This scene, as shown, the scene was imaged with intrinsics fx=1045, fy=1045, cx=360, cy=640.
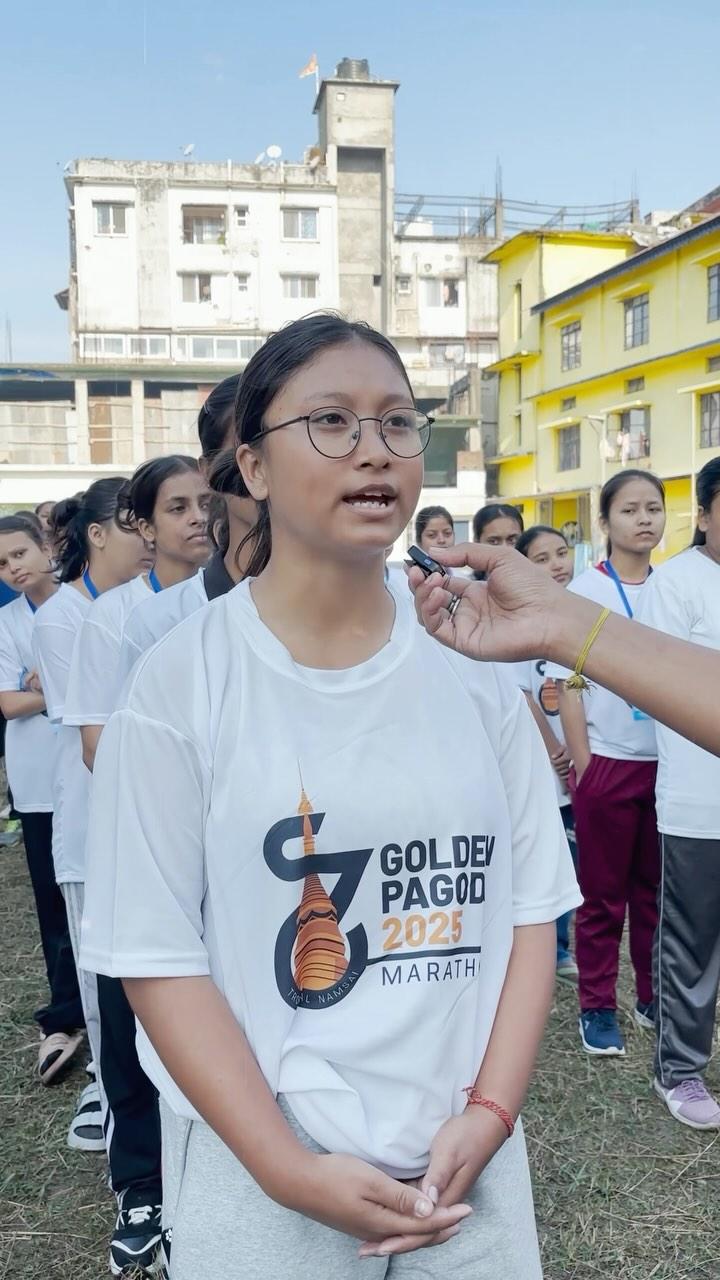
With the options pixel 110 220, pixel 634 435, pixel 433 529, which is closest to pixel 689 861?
pixel 433 529

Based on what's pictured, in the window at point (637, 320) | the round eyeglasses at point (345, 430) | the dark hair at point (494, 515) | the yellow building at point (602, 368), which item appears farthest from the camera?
the window at point (637, 320)

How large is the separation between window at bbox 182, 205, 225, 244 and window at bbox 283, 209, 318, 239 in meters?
2.33

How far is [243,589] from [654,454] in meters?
28.2

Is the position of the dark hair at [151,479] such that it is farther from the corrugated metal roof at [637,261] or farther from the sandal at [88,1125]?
the corrugated metal roof at [637,261]

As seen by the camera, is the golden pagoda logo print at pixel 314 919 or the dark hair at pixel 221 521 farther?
the dark hair at pixel 221 521

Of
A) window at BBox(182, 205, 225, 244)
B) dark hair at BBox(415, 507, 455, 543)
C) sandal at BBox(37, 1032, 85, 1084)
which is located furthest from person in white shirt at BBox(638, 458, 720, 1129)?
window at BBox(182, 205, 225, 244)

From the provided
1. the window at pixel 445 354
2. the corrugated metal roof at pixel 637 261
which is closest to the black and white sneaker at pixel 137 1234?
the corrugated metal roof at pixel 637 261

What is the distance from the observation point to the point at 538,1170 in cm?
310

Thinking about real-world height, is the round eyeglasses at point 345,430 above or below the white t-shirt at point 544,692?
above

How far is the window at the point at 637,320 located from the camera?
93.6 ft

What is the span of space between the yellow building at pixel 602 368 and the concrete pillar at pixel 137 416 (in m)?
11.8

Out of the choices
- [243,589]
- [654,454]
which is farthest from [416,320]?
[243,589]

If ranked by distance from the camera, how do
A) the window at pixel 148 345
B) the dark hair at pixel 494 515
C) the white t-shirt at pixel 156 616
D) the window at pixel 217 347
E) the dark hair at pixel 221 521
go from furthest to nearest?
the window at pixel 217 347 < the window at pixel 148 345 < the dark hair at pixel 494 515 < the dark hair at pixel 221 521 < the white t-shirt at pixel 156 616

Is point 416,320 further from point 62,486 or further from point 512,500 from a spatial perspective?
point 62,486
